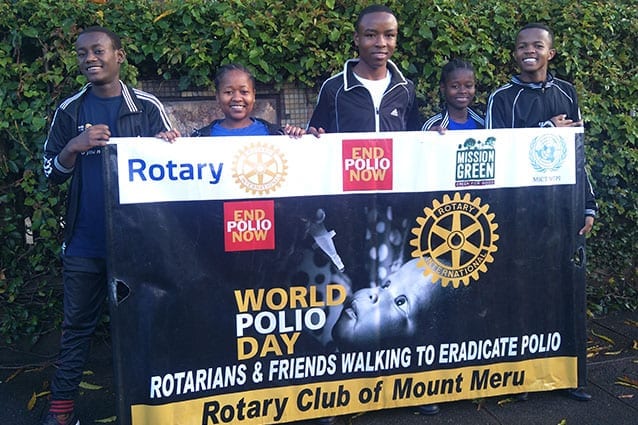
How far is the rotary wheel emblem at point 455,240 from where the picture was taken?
3516 millimetres

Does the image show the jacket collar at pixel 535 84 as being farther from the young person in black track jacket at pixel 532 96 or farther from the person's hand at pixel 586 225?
the person's hand at pixel 586 225

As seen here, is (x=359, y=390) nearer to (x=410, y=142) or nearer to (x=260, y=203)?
(x=260, y=203)

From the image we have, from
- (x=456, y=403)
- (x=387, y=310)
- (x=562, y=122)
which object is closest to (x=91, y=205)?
(x=387, y=310)

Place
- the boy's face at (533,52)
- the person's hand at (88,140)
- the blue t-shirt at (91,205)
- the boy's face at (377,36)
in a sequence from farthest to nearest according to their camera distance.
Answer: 1. the boy's face at (533,52)
2. the boy's face at (377,36)
3. the blue t-shirt at (91,205)
4. the person's hand at (88,140)

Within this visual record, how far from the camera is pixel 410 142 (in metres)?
3.47

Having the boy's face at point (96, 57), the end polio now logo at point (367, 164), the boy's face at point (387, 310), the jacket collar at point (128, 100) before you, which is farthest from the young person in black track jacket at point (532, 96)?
the boy's face at point (96, 57)

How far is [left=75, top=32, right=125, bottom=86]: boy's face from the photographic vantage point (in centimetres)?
336

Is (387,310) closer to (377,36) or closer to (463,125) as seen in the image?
(463,125)

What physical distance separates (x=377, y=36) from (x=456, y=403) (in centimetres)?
Answer: 221

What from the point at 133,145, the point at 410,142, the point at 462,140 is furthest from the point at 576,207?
the point at 133,145

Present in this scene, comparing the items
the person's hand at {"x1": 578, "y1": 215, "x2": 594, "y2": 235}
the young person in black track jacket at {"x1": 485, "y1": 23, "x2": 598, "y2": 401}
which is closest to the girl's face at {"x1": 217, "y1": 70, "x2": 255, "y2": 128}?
the young person in black track jacket at {"x1": 485, "y1": 23, "x2": 598, "y2": 401}

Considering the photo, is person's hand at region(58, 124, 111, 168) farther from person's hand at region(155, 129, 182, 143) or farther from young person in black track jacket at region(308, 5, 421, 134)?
young person in black track jacket at region(308, 5, 421, 134)

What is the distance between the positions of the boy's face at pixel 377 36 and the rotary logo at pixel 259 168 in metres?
0.96

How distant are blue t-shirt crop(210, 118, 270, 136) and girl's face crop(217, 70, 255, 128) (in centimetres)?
3
